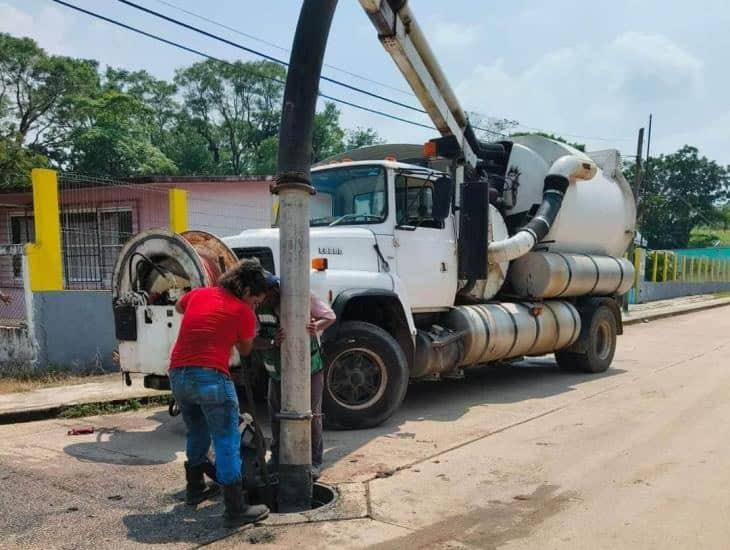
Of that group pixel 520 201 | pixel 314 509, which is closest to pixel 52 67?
pixel 520 201

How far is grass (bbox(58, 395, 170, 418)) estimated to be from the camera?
7555mm

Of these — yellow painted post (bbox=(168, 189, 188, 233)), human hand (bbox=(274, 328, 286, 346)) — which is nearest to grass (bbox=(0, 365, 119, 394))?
yellow painted post (bbox=(168, 189, 188, 233))

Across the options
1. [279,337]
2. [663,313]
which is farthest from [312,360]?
[663,313]

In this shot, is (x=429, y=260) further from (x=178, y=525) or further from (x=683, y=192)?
(x=683, y=192)

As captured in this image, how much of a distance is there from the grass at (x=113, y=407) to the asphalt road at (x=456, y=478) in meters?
0.30

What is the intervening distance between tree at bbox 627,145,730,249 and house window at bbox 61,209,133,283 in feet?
184

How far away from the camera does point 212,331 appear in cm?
420

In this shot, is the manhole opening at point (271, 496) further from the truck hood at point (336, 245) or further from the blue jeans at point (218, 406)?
the truck hood at point (336, 245)

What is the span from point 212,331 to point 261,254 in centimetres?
260

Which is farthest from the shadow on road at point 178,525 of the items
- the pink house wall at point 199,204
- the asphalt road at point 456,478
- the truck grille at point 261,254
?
the pink house wall at point 199,204

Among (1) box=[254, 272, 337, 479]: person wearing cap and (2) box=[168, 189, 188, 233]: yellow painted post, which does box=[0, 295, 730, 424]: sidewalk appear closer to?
(2) box=[168, 189, 188, 233]: yellow painted post

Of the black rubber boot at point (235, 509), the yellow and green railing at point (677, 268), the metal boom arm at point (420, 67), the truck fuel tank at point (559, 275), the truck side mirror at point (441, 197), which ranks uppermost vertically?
the metal boom arm at point (420, 67)

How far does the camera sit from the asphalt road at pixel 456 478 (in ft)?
13.3

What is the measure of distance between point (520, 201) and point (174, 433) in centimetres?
587
